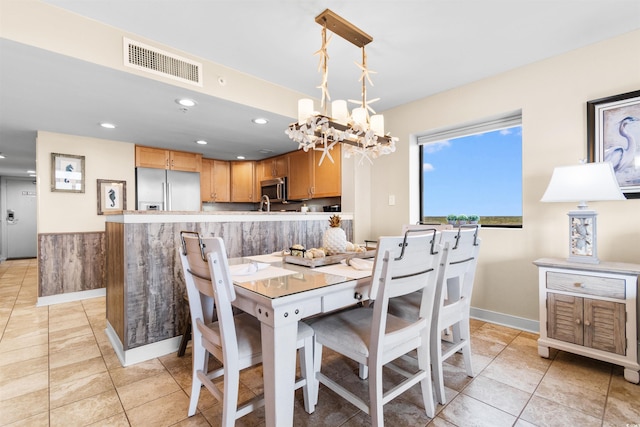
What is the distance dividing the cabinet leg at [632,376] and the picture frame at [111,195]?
17.7 ft

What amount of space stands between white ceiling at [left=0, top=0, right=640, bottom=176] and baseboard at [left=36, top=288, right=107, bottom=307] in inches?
84.7

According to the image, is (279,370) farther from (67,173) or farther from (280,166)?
(67,173)

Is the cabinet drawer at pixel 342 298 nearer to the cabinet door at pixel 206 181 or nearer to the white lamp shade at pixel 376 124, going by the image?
the white lamp shade at pixel 376 124

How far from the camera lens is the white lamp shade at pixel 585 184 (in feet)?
6.30

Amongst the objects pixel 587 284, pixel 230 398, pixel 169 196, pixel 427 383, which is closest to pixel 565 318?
pixel 587 284

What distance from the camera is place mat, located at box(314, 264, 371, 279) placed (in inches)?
58.7

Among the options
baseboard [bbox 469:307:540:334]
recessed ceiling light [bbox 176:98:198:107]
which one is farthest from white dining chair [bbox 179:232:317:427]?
baseboard [bbox 469:307:540:334]

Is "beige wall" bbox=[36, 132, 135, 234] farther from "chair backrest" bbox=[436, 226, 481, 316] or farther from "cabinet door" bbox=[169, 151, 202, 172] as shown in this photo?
"chair backrest" bbox=[436, 226, 481, 316]

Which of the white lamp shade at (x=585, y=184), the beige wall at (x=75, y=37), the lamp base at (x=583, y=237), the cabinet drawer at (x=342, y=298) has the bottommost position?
the cabinet drawer at (x=342, y=298)

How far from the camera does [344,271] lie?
1599mm

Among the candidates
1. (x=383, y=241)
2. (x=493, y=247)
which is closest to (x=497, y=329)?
(x=493, y=247)

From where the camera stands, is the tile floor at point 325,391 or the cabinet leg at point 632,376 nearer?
the tile floor at point 325,391

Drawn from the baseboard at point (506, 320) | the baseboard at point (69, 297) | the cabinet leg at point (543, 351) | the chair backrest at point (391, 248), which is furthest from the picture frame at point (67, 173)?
the cabinet leg at point (543, 351)

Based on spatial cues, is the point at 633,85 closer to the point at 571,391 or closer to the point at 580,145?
the point at 580,145
